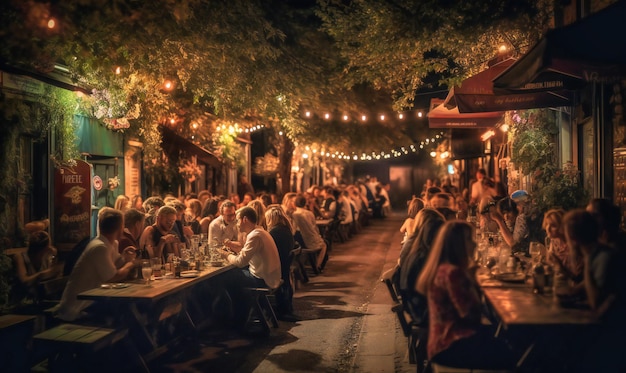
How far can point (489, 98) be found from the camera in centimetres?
1031

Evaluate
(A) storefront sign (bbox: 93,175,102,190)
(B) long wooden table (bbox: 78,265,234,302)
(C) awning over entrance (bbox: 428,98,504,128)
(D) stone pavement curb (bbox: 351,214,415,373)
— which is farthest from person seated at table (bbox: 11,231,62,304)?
(C) awning over entrance (bbox: 428,98,504,128)

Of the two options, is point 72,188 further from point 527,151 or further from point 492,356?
point 492,356

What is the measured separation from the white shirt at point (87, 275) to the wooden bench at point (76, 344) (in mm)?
191

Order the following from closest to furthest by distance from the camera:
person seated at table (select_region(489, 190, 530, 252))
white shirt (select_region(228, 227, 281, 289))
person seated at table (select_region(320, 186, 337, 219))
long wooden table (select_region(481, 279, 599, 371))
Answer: long wooden table (select_region(481, 279, 599, 371)) < white shirt (select_region(228, 227, 281, 289)) < person seated at table (select_region(489, 190, 530, 252)) < person seated at table (select_region(320, 186, 337, 219))

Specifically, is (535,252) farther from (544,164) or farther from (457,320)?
(544,164)

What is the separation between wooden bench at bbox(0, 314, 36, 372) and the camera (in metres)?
6.42

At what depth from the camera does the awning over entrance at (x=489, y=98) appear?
1019 cm

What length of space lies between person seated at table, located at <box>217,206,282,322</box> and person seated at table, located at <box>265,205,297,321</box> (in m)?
0.61

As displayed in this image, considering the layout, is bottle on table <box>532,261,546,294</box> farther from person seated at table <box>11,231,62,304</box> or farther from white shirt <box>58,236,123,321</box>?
person seated at table <box>11,231,62,304</box>

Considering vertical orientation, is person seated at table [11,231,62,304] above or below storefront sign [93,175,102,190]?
below

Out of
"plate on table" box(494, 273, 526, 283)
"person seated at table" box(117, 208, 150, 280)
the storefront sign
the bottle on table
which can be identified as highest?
the storefront sign

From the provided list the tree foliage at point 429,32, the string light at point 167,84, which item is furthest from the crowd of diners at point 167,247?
the tree foliage at point 429,32

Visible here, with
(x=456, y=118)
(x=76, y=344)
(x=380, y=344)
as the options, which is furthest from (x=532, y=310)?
(x=456, y=118)

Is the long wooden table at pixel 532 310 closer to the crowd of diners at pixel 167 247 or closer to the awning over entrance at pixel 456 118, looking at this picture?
the crowd of diners at pixel 167 247
